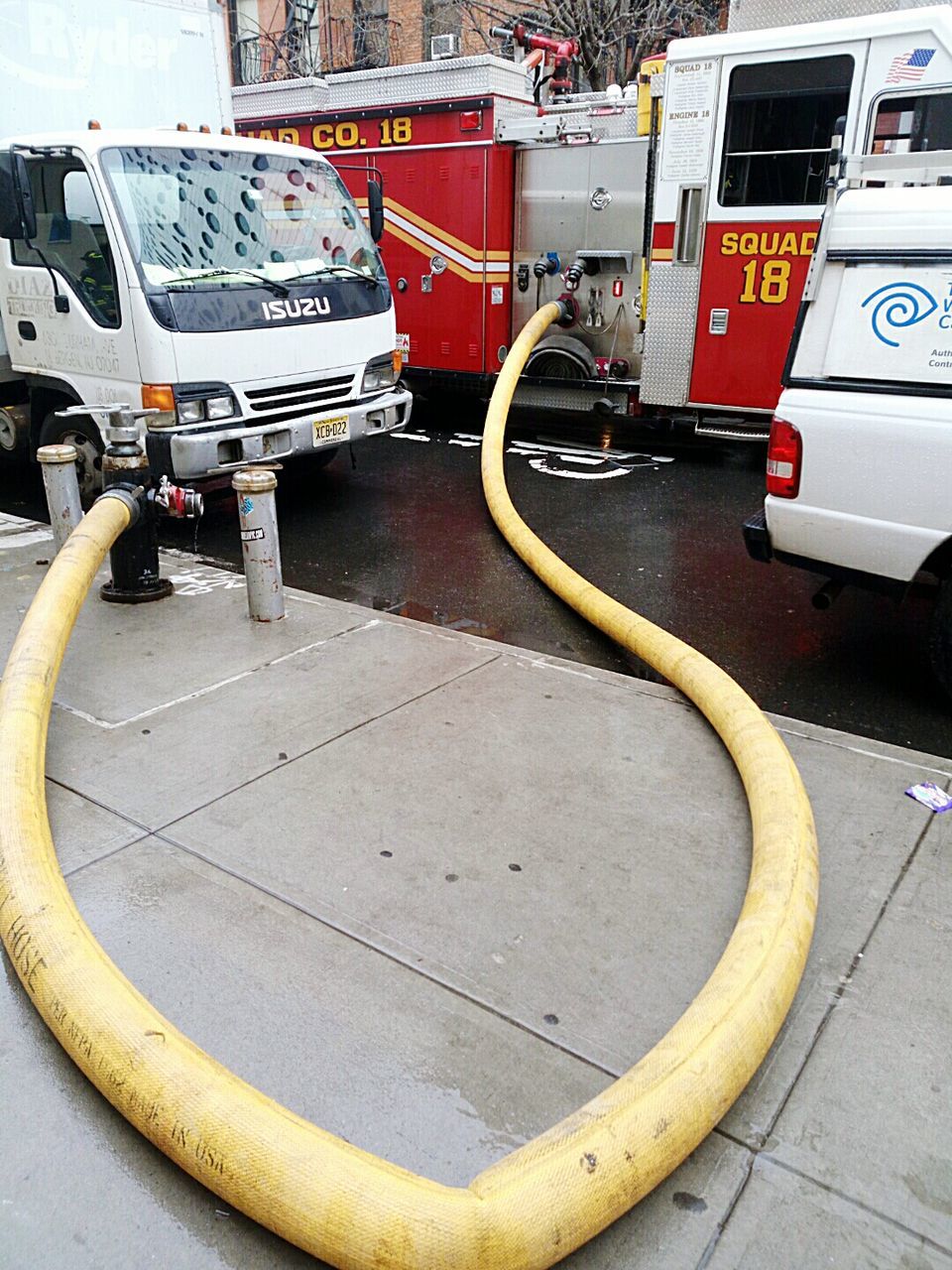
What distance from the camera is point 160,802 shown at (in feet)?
12.2

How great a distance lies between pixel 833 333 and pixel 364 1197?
12.7ft

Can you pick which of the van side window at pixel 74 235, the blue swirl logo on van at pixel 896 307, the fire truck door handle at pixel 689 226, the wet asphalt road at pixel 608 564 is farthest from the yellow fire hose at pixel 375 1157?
the fire truck door handle at pixel 689 226

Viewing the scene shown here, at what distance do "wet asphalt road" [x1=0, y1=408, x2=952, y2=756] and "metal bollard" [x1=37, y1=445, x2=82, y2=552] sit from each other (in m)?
1.16

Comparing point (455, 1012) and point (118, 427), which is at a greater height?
point (118, 427)

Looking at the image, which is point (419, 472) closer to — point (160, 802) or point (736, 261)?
point (736, 261)

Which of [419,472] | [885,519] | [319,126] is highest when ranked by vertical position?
[319,126]

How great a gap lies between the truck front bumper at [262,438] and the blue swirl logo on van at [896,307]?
4.02 metres

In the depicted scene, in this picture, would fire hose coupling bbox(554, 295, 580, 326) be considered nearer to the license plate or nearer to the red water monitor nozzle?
the red water monitor nozzle

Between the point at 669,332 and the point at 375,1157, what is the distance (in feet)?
27.0

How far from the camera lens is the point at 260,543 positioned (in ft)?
17.4

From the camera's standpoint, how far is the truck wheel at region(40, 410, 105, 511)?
291 inches

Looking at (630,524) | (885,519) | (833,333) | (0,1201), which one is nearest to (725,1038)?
(0,1201)

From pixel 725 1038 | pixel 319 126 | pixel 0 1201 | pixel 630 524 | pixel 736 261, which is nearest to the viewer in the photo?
pixel 0 1201

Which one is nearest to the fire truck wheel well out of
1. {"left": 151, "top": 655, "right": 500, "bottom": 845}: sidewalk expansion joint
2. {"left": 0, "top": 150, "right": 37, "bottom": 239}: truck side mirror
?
{"left": 0, "top": 150, "right": 37, "bottom": 239}: truck side mirror
